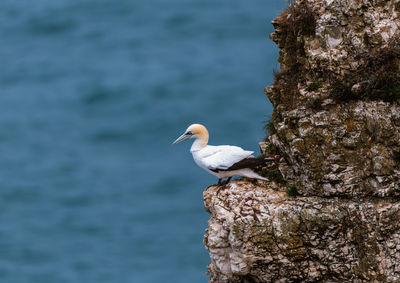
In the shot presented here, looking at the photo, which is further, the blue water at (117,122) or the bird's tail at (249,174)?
the blue water at (117,122)

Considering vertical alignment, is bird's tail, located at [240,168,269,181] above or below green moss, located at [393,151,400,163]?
above

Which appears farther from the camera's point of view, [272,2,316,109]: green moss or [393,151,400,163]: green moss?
[272,2,316,109]: green moss

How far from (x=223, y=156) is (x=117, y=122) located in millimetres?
91568

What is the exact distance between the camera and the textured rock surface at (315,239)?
19141 millimetres

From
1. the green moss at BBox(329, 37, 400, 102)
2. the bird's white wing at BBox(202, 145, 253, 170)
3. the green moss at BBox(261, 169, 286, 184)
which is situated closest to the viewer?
the green moss at BBox(329, 37, 400, 102)

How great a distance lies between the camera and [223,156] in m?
21.6

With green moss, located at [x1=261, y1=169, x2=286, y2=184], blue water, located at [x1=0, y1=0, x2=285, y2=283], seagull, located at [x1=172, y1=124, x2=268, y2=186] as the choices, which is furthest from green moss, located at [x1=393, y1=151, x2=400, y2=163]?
blue water, located at [x1=0, y1=0, x2=285, y2=283]

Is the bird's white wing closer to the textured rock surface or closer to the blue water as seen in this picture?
the textured rock surface

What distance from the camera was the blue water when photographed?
294 ft

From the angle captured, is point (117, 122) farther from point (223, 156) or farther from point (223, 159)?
point (223, 159)

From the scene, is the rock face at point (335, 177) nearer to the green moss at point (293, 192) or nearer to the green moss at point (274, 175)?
the green moss at point (293, 192)

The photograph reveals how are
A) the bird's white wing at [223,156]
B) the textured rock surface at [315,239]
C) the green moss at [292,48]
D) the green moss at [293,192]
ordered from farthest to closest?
the bird's white wing at [223,156]
the green moss at [292,48]
the green moss at [293,192]
the textured rock surface at [315,239]

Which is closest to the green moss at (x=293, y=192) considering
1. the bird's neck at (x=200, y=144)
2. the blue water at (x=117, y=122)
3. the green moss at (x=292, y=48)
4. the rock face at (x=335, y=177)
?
the rock face at (x=335, y=177)

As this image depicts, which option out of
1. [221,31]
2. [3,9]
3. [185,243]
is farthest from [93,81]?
[185,243]
